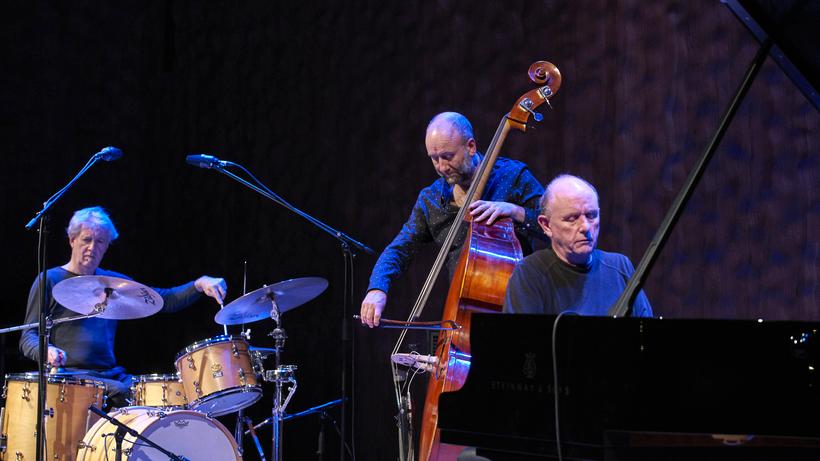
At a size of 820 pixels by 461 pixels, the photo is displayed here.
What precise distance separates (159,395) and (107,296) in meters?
0.57

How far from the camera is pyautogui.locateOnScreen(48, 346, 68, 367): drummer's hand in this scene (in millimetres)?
4324

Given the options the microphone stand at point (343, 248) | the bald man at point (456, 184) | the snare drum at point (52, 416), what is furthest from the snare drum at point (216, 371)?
the bald man at point (456, 184)

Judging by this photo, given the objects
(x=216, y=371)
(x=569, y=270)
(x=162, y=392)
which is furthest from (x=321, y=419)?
(x=569, y=270)

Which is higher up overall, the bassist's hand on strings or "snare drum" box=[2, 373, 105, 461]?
the bassist's hand on strings

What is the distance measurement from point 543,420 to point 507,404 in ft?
0.30

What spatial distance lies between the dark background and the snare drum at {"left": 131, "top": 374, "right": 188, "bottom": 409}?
1037mm

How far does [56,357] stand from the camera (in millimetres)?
4340

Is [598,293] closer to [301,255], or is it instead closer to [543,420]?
[543,420]

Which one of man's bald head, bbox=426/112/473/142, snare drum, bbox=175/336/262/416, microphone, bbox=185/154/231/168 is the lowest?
snare drum, bbox=175/336/262/416

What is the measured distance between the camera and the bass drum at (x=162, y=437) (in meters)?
3.92

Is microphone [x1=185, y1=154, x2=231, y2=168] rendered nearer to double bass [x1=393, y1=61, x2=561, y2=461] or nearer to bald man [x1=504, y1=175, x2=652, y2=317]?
double bass [x1=393, y1=61, x2=561, y2=461]

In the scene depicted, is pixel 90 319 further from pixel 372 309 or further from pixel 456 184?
pixel 456 184

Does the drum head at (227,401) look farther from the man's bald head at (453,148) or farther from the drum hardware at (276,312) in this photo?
the man's bald head at (453,148)

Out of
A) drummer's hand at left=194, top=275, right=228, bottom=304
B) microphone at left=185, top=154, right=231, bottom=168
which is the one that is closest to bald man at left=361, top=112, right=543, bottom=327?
microphone at left=185, top=154, right=231, bottom=168
